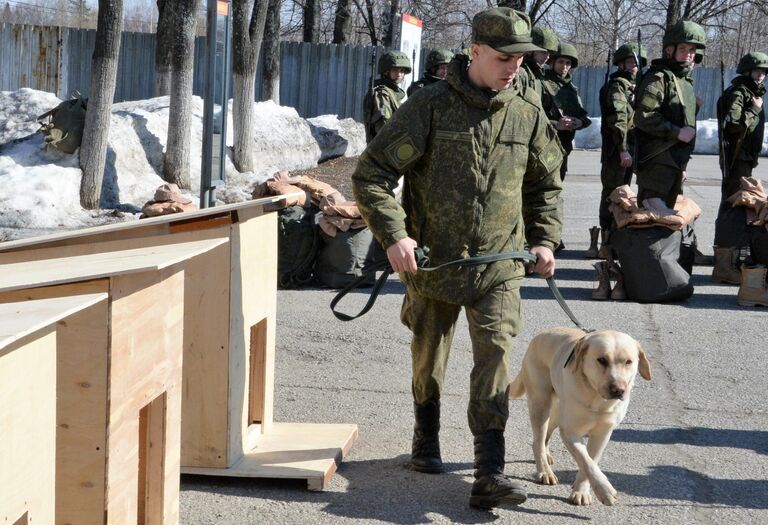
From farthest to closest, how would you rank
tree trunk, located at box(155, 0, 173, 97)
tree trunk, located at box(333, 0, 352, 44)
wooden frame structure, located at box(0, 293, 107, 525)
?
tree trunk, located at box(333, 0, 352, 44) < tree trunk, located at box(155, 0, 173, 97) < wooden frame structure, located at box(0, 293, 107, 525)

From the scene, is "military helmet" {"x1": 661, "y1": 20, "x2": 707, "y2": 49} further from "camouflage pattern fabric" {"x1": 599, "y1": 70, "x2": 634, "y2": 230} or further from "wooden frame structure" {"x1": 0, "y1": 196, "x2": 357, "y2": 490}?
"wooden frame structure" {"x1": 0, "y1": 196, "x2": 357, "y2": 490}

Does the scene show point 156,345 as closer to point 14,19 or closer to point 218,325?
point 218,325

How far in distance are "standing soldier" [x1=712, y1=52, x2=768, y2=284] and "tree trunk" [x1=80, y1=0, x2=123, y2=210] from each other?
22.3 feet

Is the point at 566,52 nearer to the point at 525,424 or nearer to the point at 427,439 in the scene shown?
the point at 525,424

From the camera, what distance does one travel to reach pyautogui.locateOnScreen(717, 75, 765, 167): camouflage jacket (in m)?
10.5

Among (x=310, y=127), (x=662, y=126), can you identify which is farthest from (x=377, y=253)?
(x=310, y=127)

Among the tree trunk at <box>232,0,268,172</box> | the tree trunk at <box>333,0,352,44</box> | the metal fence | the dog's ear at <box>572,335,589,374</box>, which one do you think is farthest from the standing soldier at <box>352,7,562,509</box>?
the tree trunk at <box>333,0,352,44</box>

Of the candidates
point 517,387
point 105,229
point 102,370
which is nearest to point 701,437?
point 517,387

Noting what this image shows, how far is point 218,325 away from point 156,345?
0.84m

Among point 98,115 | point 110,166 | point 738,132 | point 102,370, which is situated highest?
point 738,132

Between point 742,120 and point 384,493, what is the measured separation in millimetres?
7225

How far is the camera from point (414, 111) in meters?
4.42

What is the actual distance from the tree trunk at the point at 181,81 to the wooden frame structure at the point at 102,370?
10376 millimetres

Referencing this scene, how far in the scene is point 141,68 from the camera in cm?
2864
